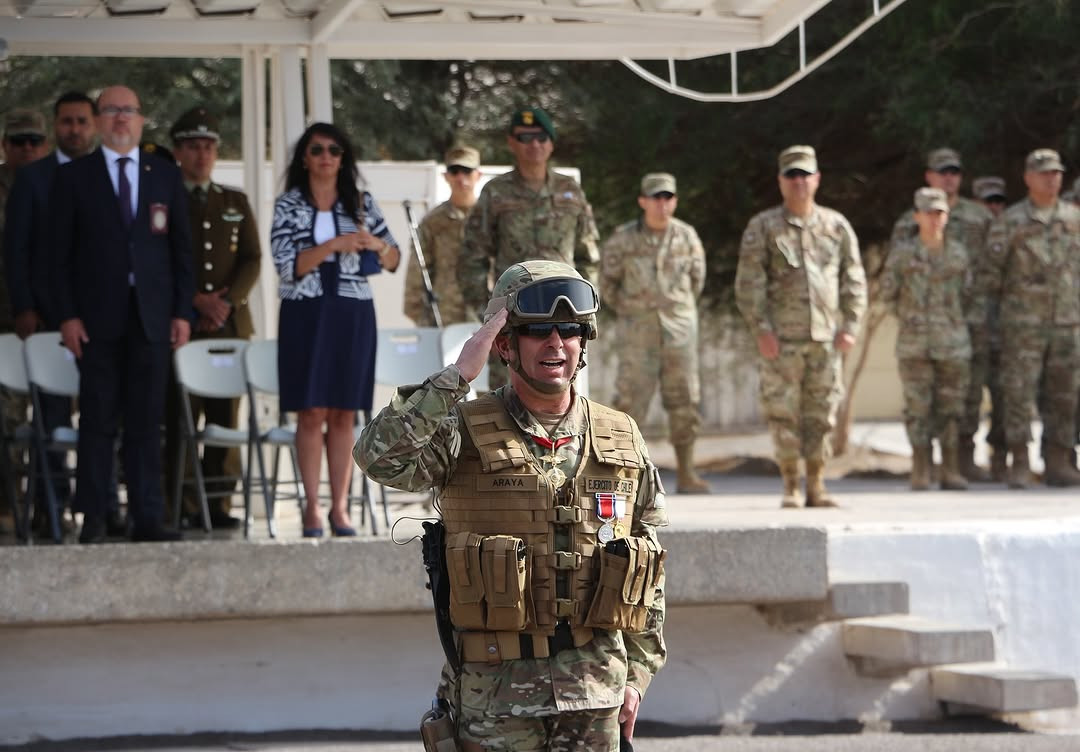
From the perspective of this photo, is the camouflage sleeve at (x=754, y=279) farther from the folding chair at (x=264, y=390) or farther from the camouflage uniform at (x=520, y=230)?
the folding chair at (x=264, y=390)

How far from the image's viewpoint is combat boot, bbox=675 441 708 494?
13.1m

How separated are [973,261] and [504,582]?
976 cm

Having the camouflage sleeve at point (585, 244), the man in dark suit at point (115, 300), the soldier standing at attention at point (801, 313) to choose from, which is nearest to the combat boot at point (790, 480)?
the soldier standing at attention at point (801, 313)

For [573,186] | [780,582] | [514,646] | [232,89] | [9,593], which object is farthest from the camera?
[232,89]

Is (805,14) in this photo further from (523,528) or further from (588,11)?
(523,528)

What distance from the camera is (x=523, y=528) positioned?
15.1 ft

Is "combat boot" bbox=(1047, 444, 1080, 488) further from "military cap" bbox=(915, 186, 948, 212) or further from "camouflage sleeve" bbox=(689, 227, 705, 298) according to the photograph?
"camouflage sleeve" bbox=(689, 227, 705, 298)

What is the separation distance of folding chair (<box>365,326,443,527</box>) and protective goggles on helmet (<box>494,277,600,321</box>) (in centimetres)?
508

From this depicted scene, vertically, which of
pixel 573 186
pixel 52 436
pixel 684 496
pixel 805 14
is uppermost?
pixel 805 14

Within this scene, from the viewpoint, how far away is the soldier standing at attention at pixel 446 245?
1212 centimetres

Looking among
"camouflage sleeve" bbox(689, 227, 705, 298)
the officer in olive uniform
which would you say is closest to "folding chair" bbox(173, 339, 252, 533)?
the officer in olive uniform

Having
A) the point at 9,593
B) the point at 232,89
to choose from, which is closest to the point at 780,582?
the point at 9,593

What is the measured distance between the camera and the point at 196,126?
389 inches

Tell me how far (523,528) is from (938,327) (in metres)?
9.12
